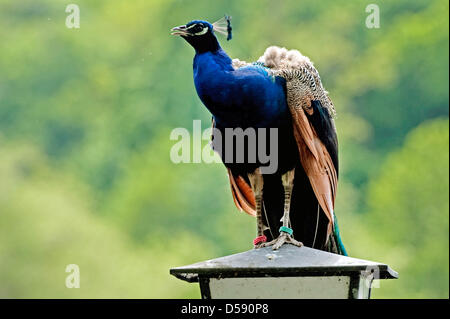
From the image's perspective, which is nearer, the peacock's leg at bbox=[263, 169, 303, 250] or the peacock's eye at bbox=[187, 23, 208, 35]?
the peacock's leg at bbox=[263, 169, 303, 250]

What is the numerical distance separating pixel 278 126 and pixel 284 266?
1.32 meters

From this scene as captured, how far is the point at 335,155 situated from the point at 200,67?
77 cm

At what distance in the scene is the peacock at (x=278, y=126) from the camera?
381cm

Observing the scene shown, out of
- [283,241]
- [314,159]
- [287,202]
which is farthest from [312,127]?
[283,241]

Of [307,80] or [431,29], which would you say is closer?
[307,80]

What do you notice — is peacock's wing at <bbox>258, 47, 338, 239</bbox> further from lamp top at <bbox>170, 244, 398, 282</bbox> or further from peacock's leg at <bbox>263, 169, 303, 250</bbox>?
lamp top at <bbox>170, 244, 398, 282</bbox>

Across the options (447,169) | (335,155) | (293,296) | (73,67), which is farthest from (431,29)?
(293,296)

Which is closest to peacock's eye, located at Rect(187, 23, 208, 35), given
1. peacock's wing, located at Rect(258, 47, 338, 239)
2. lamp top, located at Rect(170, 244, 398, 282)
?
peacock's wing, located at Rect(258, 47, 338, 239)

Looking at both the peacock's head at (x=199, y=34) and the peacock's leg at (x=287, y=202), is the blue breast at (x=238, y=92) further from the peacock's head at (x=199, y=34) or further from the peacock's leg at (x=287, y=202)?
the peacock's leg at (x=287, y=202)

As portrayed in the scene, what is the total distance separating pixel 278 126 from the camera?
155 inches

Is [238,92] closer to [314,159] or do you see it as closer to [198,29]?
[198,29]

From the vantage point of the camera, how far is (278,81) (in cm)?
394

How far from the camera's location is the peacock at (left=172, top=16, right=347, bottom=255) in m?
3.81
